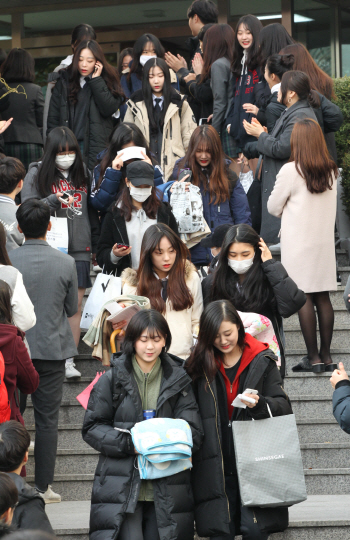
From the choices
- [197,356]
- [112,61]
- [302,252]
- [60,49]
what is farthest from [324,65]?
[197,356]

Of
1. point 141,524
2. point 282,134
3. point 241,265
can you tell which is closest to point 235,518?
point 141,524

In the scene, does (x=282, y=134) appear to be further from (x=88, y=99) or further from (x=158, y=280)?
(x=158, y=280)

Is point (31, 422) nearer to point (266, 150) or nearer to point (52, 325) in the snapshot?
point (52, 325)

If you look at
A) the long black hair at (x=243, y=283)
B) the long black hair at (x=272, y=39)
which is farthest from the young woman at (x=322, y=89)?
the long black hair at (x=243, y=283)

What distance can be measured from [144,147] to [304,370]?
2302mm

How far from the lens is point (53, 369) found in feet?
19.3

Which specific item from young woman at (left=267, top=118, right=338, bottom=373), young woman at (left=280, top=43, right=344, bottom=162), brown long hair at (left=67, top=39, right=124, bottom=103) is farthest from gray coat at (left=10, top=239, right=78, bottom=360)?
brown long hair at (left=67, top=39, right=124, bottom=103)

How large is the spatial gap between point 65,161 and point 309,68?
2.77 m

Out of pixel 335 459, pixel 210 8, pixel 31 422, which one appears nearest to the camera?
pixel 335 459

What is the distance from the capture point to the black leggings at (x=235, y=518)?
4.73 metres

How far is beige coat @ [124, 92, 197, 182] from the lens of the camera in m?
8.75

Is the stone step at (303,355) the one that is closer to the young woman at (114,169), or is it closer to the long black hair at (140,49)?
the young woman at (114,169)

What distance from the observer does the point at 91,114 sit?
8.88m

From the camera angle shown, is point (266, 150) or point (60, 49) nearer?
point (266, 150)
